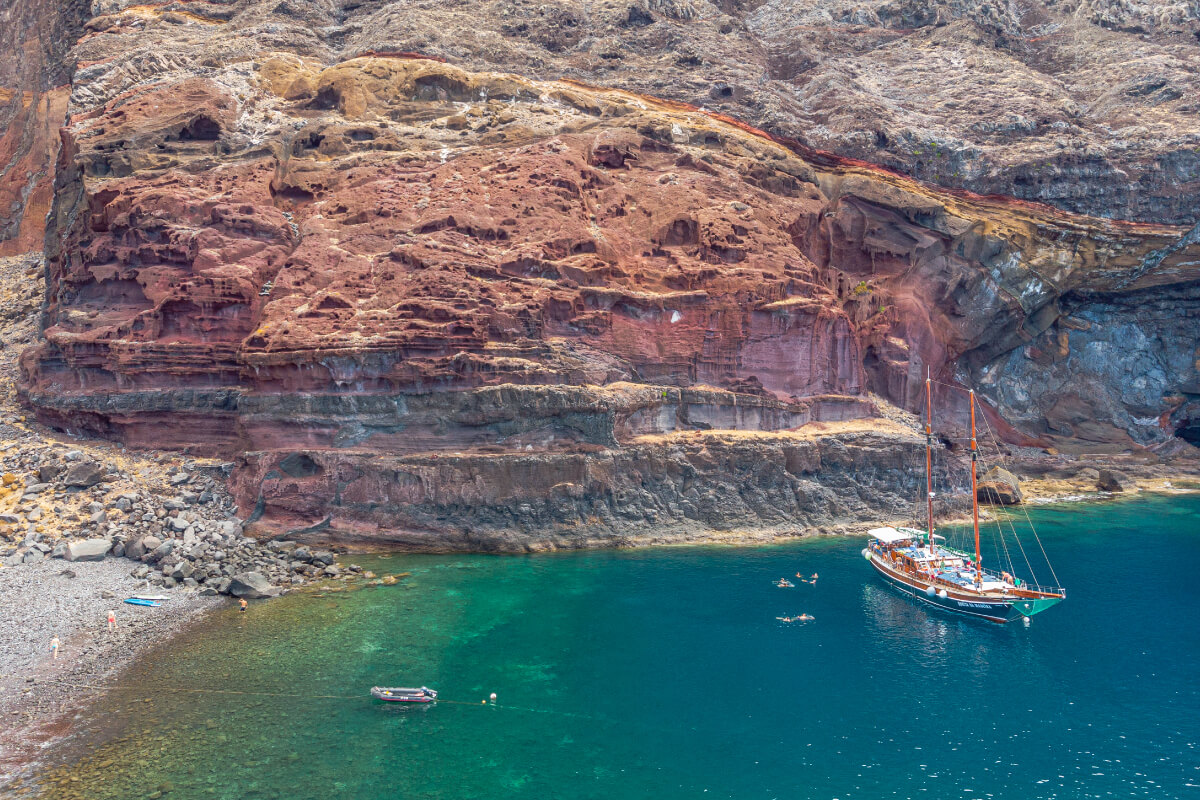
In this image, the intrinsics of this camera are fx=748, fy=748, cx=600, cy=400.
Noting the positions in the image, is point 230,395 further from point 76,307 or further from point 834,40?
point 834,40

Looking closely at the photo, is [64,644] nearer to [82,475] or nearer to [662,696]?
[82,475]

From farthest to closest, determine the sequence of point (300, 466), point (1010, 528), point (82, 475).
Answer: point (1010, 528) → point (300, 466) → point (82, 475)

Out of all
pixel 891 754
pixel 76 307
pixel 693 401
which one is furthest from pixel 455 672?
pixel 76 307

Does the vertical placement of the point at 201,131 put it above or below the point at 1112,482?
above

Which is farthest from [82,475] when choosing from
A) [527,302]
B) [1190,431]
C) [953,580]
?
[1190,431]

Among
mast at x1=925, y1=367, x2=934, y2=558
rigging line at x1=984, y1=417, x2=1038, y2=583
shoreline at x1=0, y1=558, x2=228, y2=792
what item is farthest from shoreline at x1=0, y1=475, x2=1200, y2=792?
rigging line at x1=984, y1=417, x2=1038, y2=583

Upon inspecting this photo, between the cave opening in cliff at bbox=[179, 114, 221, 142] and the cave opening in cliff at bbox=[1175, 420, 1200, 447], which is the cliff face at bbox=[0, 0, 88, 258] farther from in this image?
the cave opening in cliff at bbox=[1175, 420, 1200, 447]
